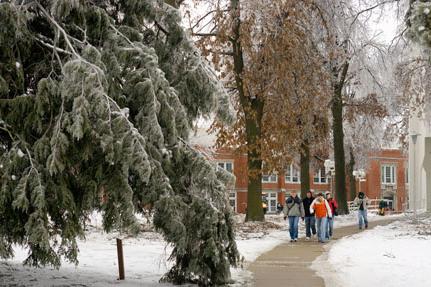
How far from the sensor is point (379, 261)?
13.7 metres

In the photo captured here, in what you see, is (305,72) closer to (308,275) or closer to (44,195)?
(308,275)

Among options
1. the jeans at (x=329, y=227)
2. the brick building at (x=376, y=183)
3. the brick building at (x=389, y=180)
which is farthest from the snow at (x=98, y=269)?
the brick building at (x=389, y=180)

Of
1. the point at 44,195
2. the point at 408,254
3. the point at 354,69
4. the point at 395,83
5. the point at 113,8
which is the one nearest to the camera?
the point at 44,195

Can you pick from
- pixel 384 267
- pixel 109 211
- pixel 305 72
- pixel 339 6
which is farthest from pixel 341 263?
pixel 339 6

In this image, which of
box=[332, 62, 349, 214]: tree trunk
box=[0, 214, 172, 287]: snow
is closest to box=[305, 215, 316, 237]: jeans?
box=[0, 214, 172, 287]: snow

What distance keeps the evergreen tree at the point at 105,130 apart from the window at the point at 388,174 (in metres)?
68.9

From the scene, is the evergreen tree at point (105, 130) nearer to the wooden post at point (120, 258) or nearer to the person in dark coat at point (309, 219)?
the wooden post at point (120, 258)

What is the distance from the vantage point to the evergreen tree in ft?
26.7

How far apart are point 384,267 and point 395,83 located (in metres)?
18.3

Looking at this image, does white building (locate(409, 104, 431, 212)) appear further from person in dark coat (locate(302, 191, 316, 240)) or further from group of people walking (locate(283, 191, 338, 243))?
group of people walking (locate(283, 191, 338, 243))

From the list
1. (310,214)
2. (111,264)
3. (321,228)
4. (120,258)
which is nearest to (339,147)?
(310,214)

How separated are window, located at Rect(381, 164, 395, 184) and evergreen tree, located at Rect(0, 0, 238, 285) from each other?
6890 centimetres

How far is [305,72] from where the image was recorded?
23.5 m

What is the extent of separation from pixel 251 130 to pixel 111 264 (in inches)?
435
